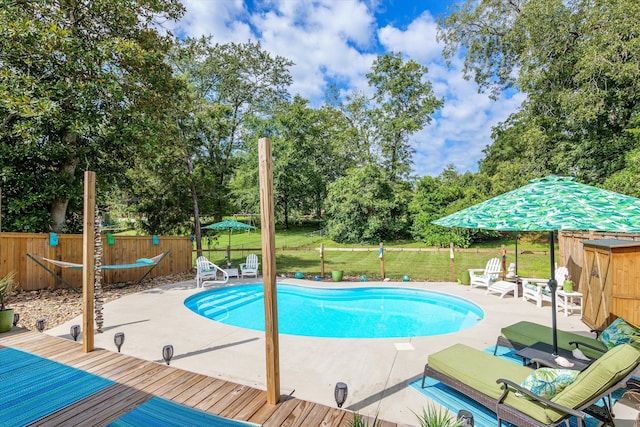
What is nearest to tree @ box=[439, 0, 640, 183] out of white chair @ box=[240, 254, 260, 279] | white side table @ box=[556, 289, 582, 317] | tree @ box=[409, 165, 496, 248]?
tree @ box=[409, 165, 496, 248]

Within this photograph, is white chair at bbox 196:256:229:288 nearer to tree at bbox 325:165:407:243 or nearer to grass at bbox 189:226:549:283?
grass at bbox 189:226:549:283

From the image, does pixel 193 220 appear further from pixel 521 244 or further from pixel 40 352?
pixel 521 244

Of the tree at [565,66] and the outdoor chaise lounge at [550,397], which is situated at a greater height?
the tree at [565,66]

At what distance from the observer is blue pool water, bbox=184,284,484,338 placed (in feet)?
22.4

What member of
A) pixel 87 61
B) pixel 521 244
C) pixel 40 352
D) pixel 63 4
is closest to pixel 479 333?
pixel 40 352

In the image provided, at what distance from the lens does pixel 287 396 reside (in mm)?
3197

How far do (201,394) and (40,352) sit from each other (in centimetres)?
281

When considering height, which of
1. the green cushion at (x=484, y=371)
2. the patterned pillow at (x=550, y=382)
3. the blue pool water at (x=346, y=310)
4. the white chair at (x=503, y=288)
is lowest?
the blue pool water at (x=346, y=310)

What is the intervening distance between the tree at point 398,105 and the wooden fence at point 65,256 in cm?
1794

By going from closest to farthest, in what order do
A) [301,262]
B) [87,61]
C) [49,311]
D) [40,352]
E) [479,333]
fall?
1. [40,352]
2. [479,333]
3. [49,311]
4. [87,61]
5. [301,262]

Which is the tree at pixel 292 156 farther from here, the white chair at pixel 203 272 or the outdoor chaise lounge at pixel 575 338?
the outdoor chaise lounge at pixel 575 338

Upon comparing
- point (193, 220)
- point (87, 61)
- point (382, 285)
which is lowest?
point (382, 285)

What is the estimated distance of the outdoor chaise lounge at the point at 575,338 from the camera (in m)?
3.71

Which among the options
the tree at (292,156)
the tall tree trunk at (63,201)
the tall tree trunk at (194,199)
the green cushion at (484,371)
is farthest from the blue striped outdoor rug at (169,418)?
the tree at (292,156)
